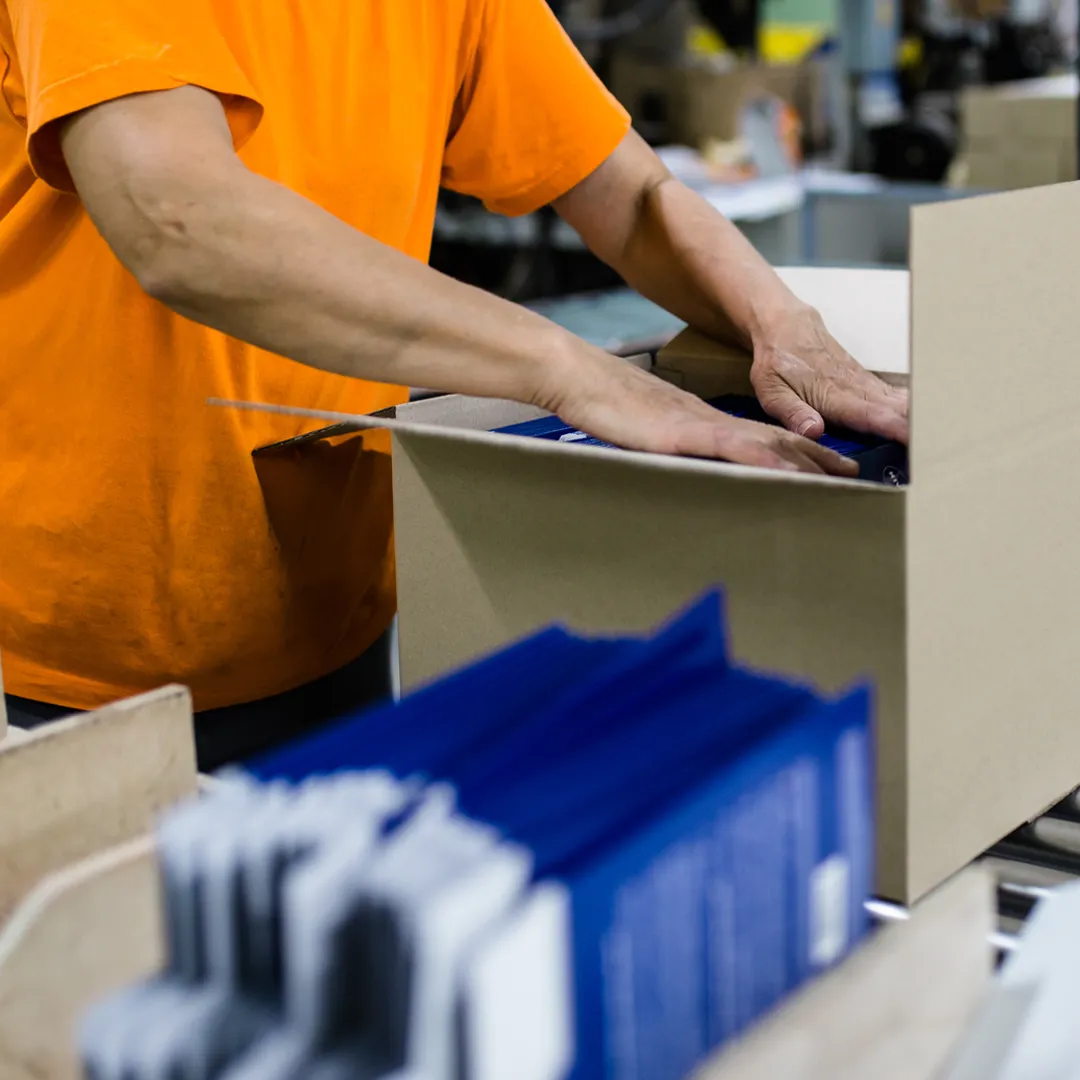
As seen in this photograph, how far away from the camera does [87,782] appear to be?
73cm

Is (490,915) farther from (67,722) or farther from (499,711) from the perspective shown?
(67,722)

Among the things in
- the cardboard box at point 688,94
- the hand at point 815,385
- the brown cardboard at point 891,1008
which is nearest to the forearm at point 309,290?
the hand at point 815,385

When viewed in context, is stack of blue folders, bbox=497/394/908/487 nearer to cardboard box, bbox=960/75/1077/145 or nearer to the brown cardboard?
the brown cardboard

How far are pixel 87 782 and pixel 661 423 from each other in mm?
423

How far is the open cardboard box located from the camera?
0.79m

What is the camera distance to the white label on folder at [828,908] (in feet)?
1.80

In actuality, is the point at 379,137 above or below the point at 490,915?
above

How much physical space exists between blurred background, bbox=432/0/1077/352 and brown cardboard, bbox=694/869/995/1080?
2730mm

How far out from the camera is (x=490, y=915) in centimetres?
44

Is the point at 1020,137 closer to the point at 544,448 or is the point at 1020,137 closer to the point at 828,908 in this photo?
the point at 544,448

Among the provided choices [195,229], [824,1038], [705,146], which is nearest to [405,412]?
[195,229]

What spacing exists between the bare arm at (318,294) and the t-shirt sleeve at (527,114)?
42 cm

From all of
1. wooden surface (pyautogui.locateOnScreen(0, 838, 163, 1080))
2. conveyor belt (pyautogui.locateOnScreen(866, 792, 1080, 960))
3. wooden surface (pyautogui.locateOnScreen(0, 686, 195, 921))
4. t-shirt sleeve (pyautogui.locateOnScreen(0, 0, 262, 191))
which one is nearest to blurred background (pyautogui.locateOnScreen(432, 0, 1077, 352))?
t-shirt sleeve (pyautogui.locateOnScreen(0, 0, 262, 191))

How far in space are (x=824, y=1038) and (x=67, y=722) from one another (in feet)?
1.34
